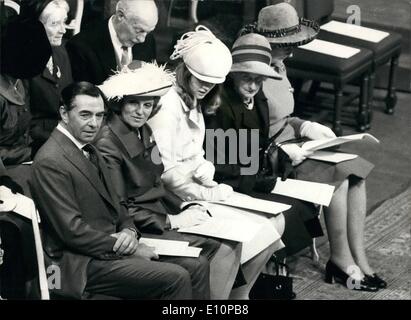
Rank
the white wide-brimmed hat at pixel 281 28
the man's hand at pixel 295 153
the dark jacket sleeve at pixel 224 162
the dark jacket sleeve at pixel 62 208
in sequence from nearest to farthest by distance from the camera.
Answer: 1. the dark jacket sleeve at pixel 62 208
2. the dark jacket sleeve at pixel 224 162
3. the man's hand at pixel 295 153
4. the white wide-brimmed hat at pixel 281 28

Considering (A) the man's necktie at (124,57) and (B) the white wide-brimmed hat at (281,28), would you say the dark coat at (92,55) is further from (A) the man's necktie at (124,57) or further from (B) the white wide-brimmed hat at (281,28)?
(B) the white wide-brimmed hat at (281,28)

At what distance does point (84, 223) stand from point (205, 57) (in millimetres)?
1212

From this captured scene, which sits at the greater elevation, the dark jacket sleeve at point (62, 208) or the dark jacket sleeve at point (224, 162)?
the dark jacket sleeve at point (62, 208)

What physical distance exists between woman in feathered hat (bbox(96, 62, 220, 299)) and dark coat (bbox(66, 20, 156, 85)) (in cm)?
53

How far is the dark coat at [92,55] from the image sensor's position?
7.39 m

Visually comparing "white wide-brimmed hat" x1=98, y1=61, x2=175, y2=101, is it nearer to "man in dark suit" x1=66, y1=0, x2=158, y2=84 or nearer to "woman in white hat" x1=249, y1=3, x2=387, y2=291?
"man in dark suit" x1=66, y1=0, x2=158, y2=84

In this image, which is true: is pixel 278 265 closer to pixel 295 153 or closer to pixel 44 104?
pixel 295 153

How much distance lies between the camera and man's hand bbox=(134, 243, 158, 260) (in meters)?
6.46

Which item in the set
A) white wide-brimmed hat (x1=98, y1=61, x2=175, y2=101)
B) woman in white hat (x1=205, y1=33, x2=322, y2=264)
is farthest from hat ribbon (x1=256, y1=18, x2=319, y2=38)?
white wide-brimmed hat (x1=98, y1=61, x2=175, y2=101)

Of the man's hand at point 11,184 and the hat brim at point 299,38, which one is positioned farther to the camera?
the hat brim at point 299,38

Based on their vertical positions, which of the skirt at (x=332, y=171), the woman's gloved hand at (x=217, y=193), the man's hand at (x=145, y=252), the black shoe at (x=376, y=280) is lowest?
the black shoe at (x=376, y=280)

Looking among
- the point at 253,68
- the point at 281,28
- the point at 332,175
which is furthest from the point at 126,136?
the point at 281,28

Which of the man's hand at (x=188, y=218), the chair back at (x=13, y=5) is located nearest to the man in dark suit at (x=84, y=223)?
the man's hand at (x=188, y=218)

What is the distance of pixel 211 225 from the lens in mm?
6930
